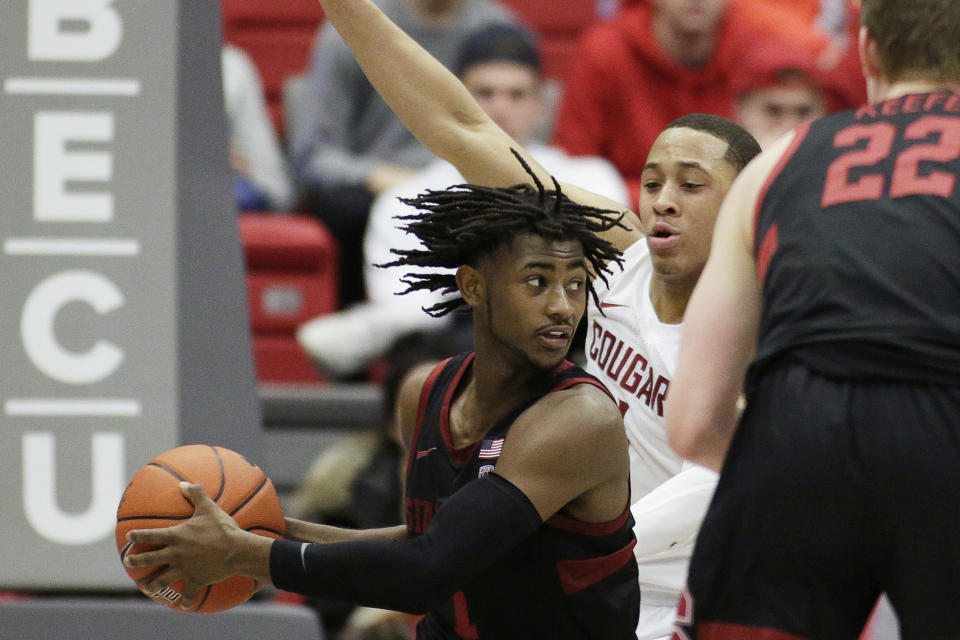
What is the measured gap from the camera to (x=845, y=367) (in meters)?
2.40

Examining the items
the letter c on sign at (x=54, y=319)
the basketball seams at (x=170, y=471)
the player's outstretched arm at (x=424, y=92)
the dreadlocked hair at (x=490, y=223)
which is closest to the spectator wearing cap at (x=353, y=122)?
the letter c on sign at (x=54, y=319)

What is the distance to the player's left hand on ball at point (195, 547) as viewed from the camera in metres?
2.75

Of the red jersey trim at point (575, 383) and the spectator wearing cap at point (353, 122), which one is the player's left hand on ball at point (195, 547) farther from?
the spectator wearing cap at point (353, 122)

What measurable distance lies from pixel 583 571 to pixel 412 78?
1300 mm

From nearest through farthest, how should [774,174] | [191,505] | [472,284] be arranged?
[774,174], [191,505], [472,284]

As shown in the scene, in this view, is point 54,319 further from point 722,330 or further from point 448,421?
point 722,330

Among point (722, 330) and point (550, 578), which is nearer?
point (722, 330)

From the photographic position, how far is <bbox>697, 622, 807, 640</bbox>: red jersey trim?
7.99ft

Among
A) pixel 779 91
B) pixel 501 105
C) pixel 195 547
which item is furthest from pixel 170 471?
pixel 779 91

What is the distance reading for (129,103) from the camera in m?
4.39

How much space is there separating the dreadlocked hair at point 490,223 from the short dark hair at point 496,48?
11.9 feet

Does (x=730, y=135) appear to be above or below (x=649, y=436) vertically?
above

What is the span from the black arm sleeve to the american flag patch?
117 mm

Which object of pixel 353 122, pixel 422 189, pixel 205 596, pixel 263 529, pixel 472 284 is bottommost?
pixel 205 596
